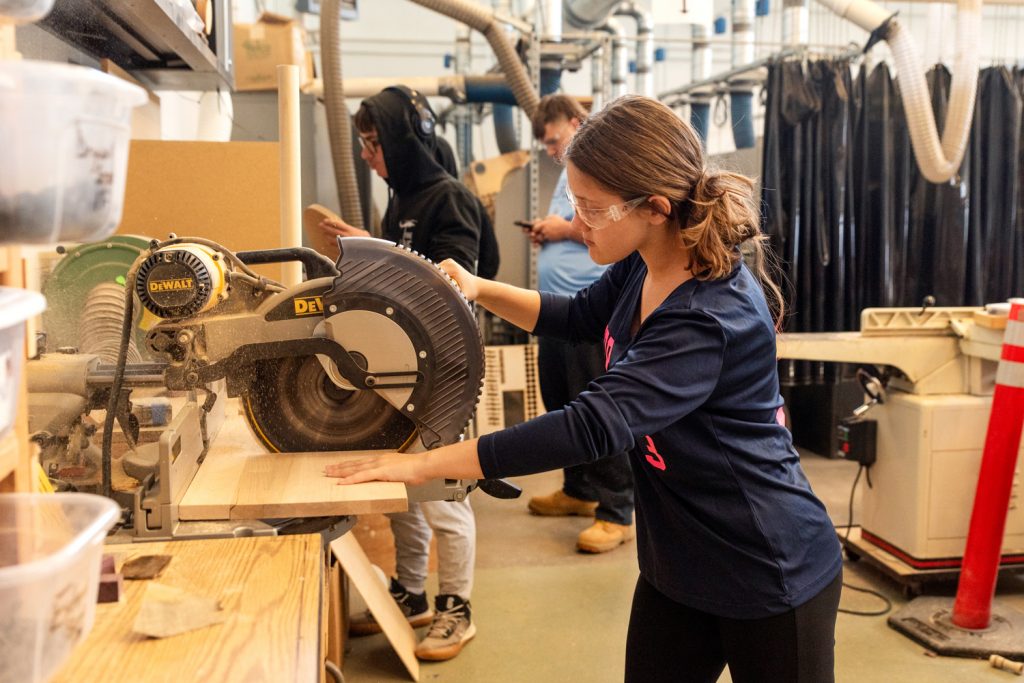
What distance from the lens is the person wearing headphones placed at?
2.46 m

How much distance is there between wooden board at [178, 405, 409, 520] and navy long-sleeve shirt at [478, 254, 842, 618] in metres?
0.17

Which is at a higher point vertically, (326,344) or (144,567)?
(326,344)

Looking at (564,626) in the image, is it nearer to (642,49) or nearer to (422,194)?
(422,194)

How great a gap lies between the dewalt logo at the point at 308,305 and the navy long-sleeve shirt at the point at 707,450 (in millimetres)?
356

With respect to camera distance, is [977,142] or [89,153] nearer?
[89,153]

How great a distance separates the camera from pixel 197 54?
6.98 feet

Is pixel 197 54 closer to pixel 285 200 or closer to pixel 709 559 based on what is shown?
pixel 285 200

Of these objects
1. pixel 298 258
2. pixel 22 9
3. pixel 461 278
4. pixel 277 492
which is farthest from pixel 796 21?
pixel 22 9

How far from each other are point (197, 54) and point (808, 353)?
1924 mm

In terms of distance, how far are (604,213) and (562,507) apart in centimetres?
253

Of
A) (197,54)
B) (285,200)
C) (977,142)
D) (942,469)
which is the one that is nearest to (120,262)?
(285,200)

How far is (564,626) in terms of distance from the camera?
107 inches

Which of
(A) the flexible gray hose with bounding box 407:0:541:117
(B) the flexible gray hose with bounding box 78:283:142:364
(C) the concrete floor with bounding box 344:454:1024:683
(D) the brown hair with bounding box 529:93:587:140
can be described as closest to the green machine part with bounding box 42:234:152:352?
(B) the flexible gray hose with bounding box 78:283:142:364

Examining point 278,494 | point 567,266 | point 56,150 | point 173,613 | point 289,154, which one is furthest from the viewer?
point 567,266
